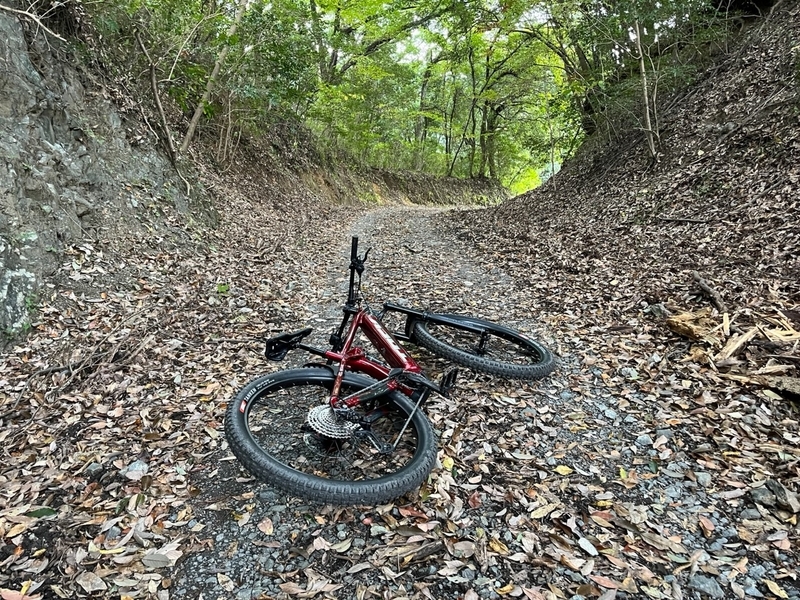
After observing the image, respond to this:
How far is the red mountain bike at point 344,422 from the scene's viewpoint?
279cm

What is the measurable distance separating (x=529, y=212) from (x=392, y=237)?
13.2 feet

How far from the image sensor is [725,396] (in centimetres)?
404

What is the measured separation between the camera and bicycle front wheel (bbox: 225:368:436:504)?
9.04 ft

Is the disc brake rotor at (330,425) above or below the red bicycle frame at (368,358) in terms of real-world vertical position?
below

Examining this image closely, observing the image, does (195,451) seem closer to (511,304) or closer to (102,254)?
(102,254)

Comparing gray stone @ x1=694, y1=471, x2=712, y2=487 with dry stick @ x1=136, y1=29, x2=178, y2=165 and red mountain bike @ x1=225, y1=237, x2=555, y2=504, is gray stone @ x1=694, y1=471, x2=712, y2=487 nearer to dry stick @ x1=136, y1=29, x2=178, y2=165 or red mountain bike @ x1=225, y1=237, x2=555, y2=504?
red mountain bike @ x1=225, y1=237, x2=555, y2=504

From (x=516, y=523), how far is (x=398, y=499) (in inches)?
31.4

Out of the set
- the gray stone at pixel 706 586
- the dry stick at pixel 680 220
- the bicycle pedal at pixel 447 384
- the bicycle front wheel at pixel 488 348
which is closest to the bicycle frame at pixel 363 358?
the bicycle pedal at pixel 447 384

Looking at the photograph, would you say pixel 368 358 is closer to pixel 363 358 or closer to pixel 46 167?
pixel 363 358

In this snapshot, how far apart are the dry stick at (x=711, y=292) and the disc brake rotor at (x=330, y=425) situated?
4460mm

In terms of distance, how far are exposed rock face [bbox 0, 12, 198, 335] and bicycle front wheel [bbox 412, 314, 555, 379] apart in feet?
14.2

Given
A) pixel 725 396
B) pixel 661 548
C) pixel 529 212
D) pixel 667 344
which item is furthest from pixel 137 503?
pixel 529 212

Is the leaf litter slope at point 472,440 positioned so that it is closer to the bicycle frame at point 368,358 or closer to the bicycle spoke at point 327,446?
the bicycle spoke at point 327,446

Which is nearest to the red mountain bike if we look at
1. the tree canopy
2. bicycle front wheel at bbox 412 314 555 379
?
bicycle front wheel at bbox 412 314 555 379
